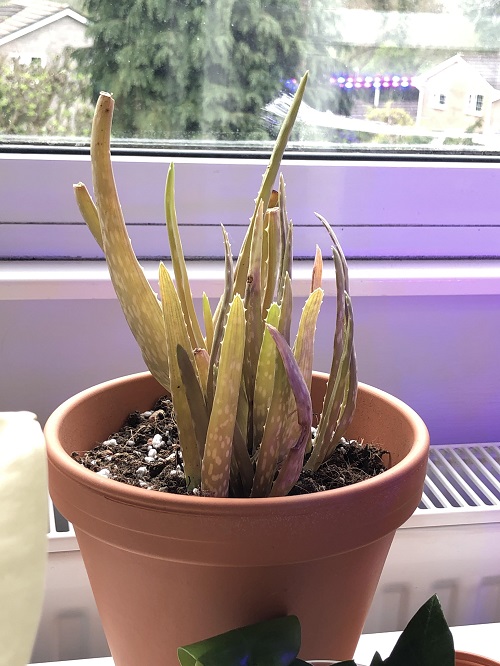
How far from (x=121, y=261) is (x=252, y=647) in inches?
8.1

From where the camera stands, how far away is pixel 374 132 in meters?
0.75

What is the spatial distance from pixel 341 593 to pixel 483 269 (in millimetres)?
419

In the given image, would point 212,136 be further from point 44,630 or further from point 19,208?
point 44,630

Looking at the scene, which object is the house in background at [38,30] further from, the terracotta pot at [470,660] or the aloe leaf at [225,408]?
the terracotta pot at [470,660]

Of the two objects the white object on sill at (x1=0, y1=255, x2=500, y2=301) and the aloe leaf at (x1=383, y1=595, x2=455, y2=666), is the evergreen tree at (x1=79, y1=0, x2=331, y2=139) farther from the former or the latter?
the aloe leaf at (x1=383, y1=595, x2=455, y2=666)

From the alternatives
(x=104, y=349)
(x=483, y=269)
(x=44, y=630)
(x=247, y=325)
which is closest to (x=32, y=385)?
(x=104, y=349)

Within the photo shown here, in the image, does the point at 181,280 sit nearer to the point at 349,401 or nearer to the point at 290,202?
the point at 349,401

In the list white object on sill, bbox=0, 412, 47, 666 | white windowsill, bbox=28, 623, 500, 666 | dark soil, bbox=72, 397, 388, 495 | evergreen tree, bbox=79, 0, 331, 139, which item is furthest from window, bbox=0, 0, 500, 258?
white object on sill, bbox=0, 412, 47, 666

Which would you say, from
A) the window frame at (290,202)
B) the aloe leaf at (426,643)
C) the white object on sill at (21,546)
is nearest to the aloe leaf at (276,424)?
the aloe leaf at (426,643)

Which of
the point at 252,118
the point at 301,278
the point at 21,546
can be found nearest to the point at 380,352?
the point at 301,278

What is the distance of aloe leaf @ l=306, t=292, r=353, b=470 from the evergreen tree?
1.19 feet

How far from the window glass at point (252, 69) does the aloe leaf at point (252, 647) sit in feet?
1.60

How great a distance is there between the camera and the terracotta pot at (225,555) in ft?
1.15

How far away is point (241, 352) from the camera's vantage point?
1.18 ft
